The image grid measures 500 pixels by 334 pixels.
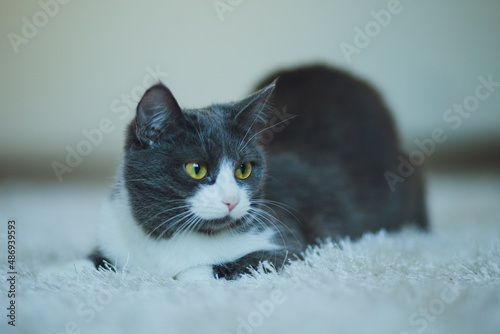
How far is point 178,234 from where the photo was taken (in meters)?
0.94

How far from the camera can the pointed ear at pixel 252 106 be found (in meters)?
1.00

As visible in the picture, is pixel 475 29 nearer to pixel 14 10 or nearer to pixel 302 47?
pixel 302 47

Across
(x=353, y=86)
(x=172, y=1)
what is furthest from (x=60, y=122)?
(x=353, y=86)

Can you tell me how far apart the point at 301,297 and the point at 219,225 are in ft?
0.99

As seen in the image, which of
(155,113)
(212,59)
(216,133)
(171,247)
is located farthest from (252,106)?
(212,59)

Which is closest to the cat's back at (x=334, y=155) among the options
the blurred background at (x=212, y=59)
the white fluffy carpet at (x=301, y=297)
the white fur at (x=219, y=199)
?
the white fluffy carpet at (x=301, y=297)

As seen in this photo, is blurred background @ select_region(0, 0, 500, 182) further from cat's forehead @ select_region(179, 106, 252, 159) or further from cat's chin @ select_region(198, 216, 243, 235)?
cat's chin @ select_region(198, 216, 243, 235)

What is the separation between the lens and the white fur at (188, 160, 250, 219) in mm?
851

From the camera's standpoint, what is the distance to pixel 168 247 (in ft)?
3.10

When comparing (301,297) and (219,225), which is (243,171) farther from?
(301,297)

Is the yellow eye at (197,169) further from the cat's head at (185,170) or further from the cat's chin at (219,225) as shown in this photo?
the cat's chin at (219,225)

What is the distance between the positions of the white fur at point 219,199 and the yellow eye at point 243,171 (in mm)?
51

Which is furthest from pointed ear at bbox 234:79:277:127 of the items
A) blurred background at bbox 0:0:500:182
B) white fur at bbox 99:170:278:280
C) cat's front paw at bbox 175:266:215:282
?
blurred background at bbox 0:0:500:182

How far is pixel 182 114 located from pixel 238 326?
1.63 ft
